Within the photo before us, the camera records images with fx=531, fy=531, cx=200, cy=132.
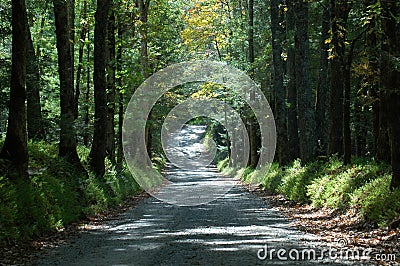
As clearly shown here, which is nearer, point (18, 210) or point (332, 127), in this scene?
point (18, 210)

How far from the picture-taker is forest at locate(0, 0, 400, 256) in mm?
12672

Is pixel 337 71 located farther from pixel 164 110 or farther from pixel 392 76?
pixel 164 110

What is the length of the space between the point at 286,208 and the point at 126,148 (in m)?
18.4

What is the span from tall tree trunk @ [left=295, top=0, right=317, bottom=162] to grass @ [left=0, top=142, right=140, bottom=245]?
8089mm

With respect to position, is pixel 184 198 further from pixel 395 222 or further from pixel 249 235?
pixel 395 222

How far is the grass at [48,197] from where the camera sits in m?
10.9

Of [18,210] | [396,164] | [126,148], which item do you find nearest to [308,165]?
[396,164]

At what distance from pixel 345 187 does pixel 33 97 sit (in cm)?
1190

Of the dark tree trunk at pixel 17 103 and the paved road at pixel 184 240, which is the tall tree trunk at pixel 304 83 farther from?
the dark tree trunk at pixel 17 103

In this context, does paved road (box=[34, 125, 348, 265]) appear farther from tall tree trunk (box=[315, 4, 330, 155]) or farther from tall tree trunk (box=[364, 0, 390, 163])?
tall tree trunk (box=[315, 4, 330, 155])

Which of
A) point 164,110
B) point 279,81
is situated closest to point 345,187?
point 279,81

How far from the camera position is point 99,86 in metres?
20.4

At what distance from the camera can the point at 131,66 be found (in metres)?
26.9

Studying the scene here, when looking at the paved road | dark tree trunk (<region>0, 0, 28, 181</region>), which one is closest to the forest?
dark tree trunk (<region>0, 0, 28, 181</region>)
